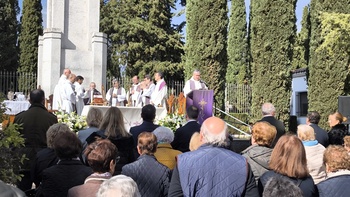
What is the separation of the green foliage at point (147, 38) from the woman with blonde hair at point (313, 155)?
27045 mm

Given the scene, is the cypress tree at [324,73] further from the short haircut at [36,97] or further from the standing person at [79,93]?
the short haircut at [36,97]

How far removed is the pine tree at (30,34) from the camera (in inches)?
1344

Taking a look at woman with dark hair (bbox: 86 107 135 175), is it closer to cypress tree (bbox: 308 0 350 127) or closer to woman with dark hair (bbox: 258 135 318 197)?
woman with dark hair (bbox: 258 135 318 197)

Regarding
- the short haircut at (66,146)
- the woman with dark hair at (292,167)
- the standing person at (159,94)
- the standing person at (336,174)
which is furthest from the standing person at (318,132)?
the standing person at (159,94)

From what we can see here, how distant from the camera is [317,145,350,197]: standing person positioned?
415 centimetres

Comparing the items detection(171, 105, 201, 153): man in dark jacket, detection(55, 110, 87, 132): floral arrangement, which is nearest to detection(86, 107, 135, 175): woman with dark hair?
detection(171, 105, 201, 153): man in dark jacket

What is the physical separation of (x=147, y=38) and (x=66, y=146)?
3019 centimetres

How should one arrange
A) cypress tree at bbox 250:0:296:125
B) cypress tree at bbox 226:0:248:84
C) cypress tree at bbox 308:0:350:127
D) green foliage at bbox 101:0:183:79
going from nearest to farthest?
cypress tree at bbox 308:0:350:127, cypress tree at bbox 250:0:296:125, green foliage at bbox 101:0:183:79, cypress tree at bbox 226:0:248:84

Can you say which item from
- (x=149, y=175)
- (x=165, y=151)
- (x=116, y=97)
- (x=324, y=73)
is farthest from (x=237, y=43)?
(x=149, y=175)

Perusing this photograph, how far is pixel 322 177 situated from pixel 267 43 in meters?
17.1

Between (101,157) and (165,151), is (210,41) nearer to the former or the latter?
(165,151)

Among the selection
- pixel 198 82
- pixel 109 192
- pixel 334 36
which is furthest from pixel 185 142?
pixel 334 36

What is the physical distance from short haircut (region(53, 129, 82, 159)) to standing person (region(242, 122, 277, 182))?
1.69 meters

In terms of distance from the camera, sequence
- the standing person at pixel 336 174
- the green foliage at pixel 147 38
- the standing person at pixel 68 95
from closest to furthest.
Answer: the standing person at pixel 336 174 → the standing person at pixel 68 95 → the green foliage at pixel 147 38
